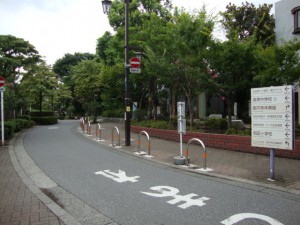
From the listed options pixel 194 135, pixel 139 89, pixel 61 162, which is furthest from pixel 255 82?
pixel 139 89

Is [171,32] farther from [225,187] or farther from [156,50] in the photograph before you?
[225,187]

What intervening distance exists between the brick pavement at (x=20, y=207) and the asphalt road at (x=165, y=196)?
2.58ft

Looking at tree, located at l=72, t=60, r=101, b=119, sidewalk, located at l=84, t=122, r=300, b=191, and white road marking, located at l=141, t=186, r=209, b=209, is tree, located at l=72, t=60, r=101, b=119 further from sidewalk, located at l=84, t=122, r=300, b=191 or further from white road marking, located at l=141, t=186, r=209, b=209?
white road marking, located at l=141, t=186, r=209, b=209

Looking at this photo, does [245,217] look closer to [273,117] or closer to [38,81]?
[273,117]

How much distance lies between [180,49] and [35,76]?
2053 centimetres

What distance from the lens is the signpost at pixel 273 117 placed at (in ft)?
21.2

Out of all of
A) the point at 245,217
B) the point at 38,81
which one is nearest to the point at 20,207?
the point at 245,217

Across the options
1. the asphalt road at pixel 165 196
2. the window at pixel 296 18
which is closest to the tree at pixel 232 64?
the asphalt road at pixel 165 196

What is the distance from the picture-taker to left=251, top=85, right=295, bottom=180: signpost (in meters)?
6.45

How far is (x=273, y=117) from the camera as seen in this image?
22.1 ft

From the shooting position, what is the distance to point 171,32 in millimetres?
14133

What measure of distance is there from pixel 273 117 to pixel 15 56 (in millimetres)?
23259

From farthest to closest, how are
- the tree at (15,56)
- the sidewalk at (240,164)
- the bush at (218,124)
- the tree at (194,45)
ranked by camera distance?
the tree at (15,56), the bush at (218,124), the tree at (194,45), the sidewalk at (240,164)

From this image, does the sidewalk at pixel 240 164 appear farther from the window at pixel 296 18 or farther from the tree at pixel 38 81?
the tree at pixel 38 81
